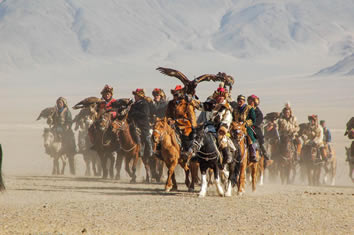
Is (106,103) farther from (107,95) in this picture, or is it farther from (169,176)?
(169,176)

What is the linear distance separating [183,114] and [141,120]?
4.27m

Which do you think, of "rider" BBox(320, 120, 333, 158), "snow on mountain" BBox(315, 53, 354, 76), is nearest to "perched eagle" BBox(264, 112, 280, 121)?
"rider" BBox(320, 120, 333, 158)

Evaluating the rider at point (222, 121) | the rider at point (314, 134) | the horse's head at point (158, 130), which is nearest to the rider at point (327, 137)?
the rider at point (314, 134)

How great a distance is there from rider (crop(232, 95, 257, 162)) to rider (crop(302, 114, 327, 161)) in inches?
349

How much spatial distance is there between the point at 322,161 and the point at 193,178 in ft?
30.8

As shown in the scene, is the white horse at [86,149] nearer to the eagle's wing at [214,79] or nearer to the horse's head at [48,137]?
the horse's head at [48,137]

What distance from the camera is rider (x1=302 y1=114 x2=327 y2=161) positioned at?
941 inches

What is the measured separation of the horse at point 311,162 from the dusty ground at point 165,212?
26.7 feet

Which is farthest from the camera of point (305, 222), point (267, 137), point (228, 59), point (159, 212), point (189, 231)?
point (228, 59)

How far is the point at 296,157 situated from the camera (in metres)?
23.8

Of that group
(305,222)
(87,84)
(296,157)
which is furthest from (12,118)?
(87,84)

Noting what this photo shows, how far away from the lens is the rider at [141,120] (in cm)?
1905

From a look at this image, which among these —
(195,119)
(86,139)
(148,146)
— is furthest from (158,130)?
(86,139)

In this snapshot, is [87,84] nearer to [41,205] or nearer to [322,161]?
[322,161]
